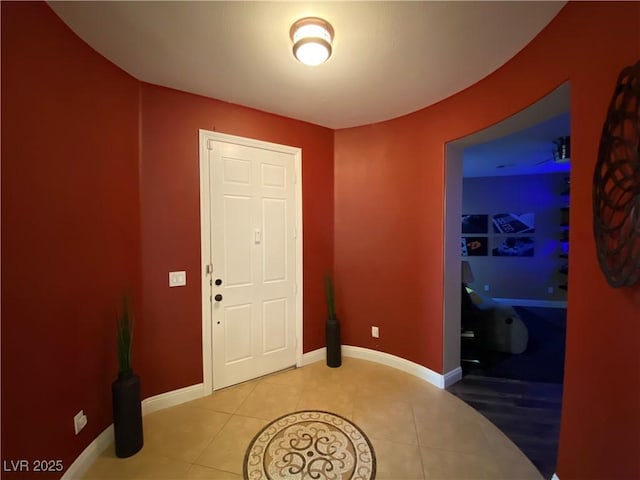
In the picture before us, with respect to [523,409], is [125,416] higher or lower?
higher

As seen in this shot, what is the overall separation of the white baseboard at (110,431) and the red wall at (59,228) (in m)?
0.06

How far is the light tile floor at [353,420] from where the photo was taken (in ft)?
5.37

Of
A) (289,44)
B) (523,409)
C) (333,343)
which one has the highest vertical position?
(289,44)

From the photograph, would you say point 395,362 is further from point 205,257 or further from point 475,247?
point 475,247

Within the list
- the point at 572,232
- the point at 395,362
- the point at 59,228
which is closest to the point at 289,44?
the point at 59,228

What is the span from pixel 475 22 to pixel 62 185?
2.53 meters

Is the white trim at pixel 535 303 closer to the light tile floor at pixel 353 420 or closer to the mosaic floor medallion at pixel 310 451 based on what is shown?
the light tile floor at pixel 353 420

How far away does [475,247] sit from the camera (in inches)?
221

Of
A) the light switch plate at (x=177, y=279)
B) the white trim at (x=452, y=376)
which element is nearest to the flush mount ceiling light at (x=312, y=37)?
the light switch plate at (x=177, y=279)

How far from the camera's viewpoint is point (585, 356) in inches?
51.8

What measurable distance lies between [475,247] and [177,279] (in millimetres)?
5654

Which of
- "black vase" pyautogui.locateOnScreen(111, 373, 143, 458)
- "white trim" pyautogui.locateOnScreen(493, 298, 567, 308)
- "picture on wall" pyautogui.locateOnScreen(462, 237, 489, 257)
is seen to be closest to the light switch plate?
"black vase" pyautogui.locateOnScreen(111, 373, 143, 458)

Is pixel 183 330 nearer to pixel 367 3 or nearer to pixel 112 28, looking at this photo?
pixel 112 28

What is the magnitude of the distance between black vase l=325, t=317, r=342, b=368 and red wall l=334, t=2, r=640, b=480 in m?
0.29
